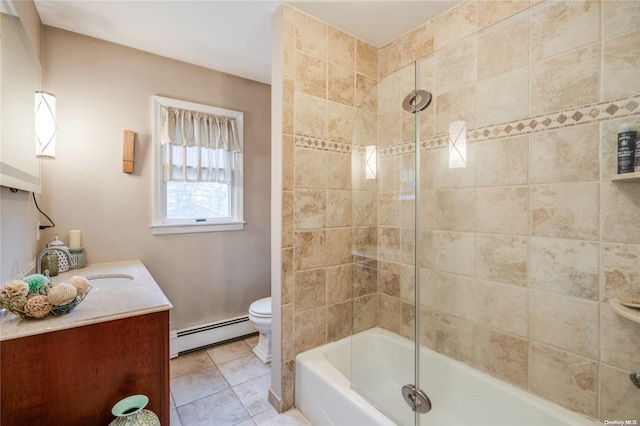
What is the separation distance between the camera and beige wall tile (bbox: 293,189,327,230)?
5.81 ft

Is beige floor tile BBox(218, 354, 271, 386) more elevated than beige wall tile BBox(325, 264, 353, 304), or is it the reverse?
beige wall tile BBox(325, 264, 353, 304)

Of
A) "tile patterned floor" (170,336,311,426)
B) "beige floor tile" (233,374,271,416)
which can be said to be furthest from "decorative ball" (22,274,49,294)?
"beige floor tile" (233,374,271,416)

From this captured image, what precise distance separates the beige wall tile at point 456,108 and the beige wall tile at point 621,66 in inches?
20.4

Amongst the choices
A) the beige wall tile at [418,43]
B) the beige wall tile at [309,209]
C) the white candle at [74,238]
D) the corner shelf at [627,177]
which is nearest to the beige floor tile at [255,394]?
the beige wall tile at [309,209]

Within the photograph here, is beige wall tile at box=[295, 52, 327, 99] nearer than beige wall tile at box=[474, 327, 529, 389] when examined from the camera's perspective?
No

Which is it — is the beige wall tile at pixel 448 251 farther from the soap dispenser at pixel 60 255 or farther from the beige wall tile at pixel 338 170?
the soap dispenser at pixel 60 255

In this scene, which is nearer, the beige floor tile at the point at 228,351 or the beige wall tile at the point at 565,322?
the beige wall tile at the point at 565,322

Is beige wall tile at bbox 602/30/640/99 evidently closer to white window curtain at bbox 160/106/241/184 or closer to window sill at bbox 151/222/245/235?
white window curtain at bbox 160/106/241/184

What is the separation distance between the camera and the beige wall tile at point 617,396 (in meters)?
1.11

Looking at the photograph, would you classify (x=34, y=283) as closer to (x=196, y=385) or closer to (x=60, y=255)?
(x=60, y=255)

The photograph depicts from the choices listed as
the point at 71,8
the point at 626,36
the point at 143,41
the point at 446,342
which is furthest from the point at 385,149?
the point at 71,8

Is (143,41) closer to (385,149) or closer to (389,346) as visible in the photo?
(385,149)

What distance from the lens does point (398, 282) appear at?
1.97 metres

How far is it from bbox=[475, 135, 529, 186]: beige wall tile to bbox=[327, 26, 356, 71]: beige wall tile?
107 cm
